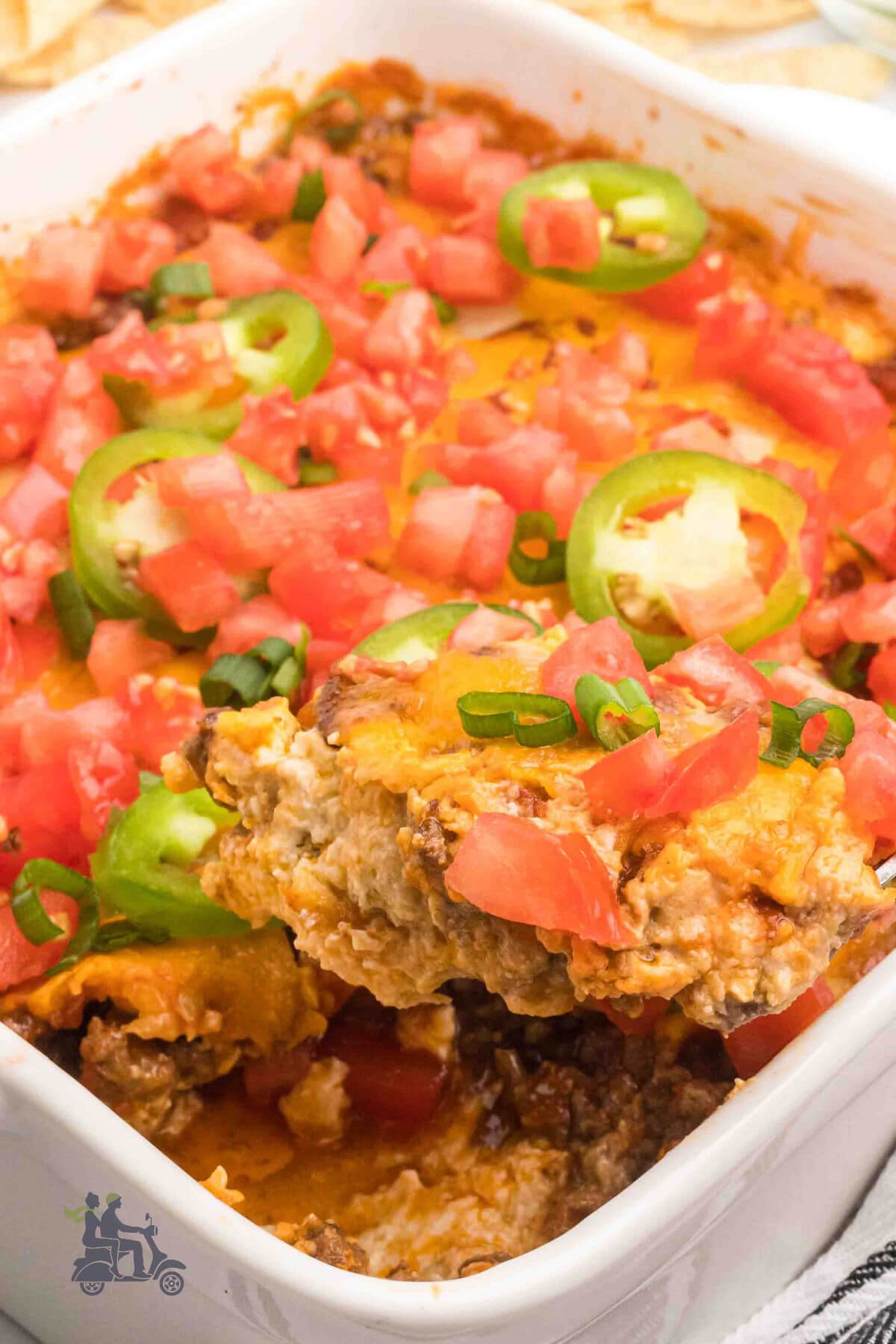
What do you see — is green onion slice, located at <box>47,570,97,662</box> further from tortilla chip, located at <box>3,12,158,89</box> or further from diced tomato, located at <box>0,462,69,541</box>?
tortilla chip, located at <box>3,12,158,89</box>

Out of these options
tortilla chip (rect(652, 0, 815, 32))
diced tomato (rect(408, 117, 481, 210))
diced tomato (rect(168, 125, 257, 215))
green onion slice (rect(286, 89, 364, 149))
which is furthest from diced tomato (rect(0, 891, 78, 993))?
tortilla chip (rect(652, 0, 815, 32))

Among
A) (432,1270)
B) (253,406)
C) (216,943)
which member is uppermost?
(253,406)

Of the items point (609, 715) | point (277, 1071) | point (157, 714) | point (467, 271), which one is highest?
point (609, 715)

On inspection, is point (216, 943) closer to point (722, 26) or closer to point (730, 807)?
point (730, 807)

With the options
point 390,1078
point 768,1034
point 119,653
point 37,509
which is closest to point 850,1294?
point 768,1034

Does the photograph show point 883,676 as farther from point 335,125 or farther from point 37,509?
point 335,125

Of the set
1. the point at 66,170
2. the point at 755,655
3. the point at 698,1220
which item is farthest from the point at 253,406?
the point at 698,1220

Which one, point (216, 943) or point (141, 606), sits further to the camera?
point (141, 606)

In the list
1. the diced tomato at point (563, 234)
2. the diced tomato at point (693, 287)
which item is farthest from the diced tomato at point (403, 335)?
the diced tomato at point (693, 287)
